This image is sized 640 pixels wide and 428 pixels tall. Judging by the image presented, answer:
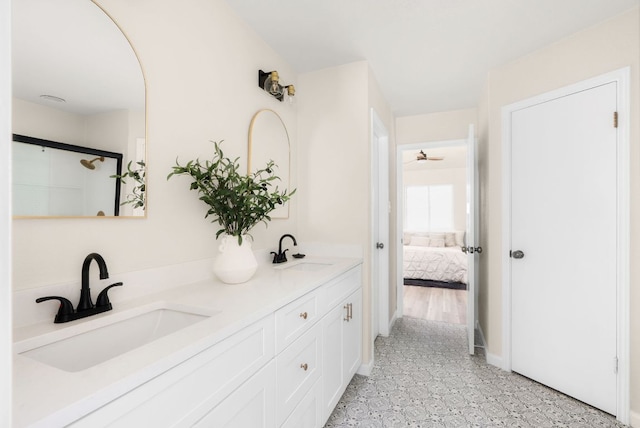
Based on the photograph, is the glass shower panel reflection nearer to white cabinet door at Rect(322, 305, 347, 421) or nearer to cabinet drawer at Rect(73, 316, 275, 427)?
cabinet drawer at Rect(73, 316, 275, 427)

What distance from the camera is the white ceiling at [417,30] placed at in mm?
1774

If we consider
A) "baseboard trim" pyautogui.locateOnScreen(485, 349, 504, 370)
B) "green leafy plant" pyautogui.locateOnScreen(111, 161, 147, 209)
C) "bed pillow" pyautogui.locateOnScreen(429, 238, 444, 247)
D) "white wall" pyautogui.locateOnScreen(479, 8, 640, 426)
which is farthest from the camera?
"bed pillow" pyautogui.locateOnScreen(429, 238, 444, 247)

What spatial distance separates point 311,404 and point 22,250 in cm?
135

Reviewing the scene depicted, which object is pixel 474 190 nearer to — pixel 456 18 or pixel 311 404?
pixel 456 18

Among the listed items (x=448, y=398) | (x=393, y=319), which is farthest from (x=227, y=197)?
(x=393, y=319)

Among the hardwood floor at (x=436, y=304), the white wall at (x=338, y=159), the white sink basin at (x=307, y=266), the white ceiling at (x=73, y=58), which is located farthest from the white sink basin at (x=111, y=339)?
the hardwood floor at (x=436, y=304)

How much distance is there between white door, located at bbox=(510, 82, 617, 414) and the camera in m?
1.91

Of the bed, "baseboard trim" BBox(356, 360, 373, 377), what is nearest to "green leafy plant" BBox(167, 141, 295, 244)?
"baseboard trim" BBox(356, 360, 373, 377)

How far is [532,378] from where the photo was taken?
2285 millimetres

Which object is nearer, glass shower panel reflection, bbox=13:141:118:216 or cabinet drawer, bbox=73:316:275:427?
cabinet drawer, bbox=73:316:275:427

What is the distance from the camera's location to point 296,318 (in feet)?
4.50

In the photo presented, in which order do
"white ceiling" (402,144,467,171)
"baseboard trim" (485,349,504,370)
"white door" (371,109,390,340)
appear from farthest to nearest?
"white ceiling" (402,144,467,171), "white door" (371,109,390,340), "baseboard trim" (485,349,504,370)

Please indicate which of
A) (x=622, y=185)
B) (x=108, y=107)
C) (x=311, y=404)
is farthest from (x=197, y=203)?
(x=622, y=185)

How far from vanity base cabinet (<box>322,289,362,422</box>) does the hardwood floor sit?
1798 millimetres
